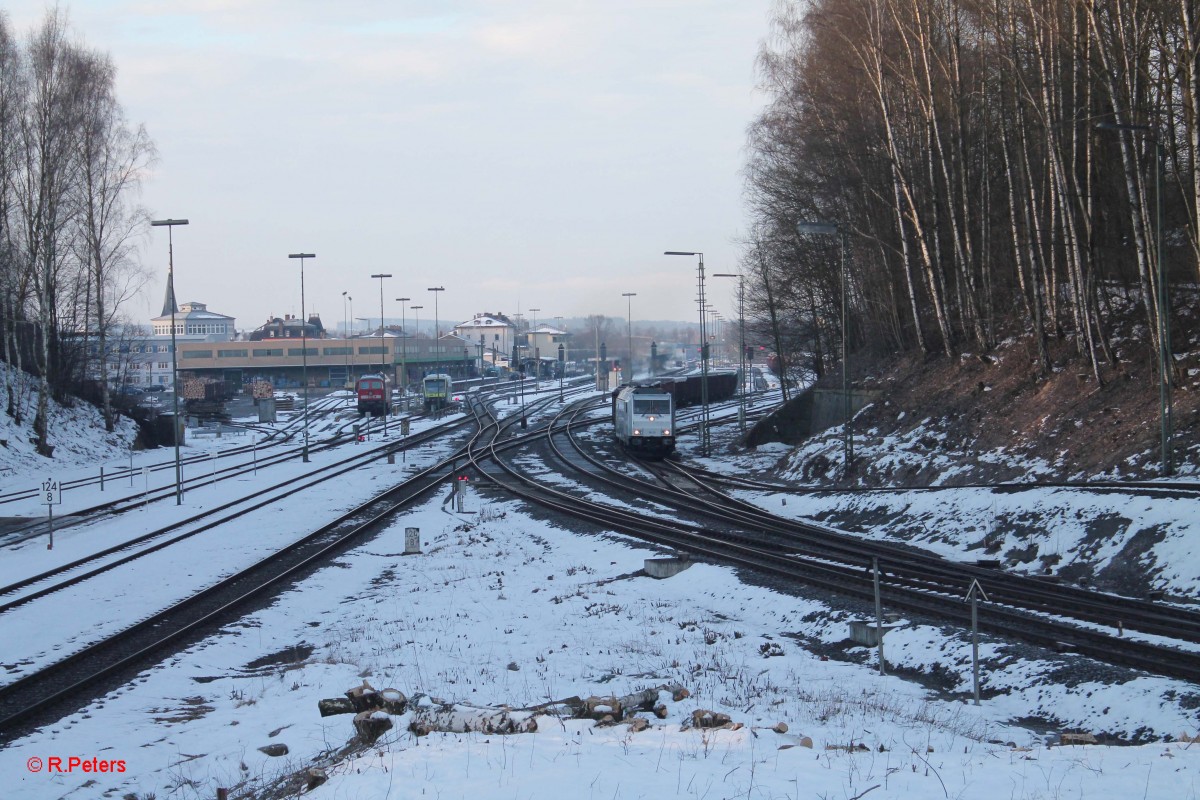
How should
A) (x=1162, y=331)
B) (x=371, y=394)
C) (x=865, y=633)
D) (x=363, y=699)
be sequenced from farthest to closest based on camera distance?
(x=371, y=394) → (x=1162, y=331) → (x=865, y=633) → (x=363, y=699)

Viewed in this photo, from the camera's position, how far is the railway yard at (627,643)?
7758mm

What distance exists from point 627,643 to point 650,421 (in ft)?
97.9

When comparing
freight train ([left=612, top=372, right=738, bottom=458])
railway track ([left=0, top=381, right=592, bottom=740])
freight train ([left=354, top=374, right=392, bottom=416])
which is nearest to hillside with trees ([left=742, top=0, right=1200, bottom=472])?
freight train ([left=612, top=372, right=738, bottom=458])

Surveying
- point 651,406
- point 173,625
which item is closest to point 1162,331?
point 173,625

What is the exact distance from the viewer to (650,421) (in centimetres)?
4322

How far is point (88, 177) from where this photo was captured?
43.8 metres

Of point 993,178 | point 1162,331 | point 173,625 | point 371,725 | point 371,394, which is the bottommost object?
point 173,625

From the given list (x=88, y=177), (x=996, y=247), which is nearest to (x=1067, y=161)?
(x=996, y=247)

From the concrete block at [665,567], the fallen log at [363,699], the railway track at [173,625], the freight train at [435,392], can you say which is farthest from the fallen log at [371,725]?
the freight train at [435,392]

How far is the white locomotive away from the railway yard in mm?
13434

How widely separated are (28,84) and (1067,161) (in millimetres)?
41143

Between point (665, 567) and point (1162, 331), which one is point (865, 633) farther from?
point (1162, 331)

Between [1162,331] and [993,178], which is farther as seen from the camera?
[993,178]

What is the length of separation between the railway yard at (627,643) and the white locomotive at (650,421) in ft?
44.1
